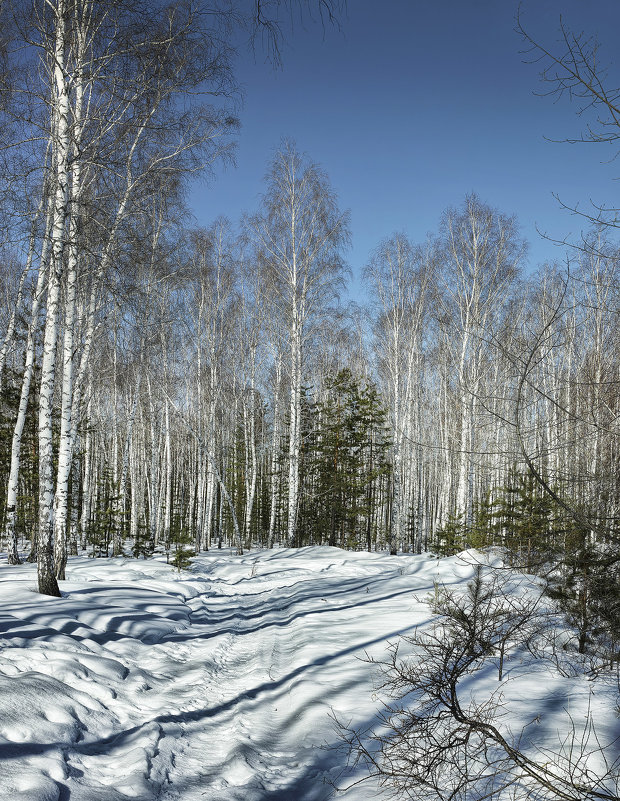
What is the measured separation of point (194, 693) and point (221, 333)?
14.0 metres

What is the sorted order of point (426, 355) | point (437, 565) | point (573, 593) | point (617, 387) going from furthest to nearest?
point (426, 355)
point (437, 565)
point (573, 593)
point (617, 387)

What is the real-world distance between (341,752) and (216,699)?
131cm

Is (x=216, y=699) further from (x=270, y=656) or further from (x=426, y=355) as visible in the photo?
(x=426, y=355)

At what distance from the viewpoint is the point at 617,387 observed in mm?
3088

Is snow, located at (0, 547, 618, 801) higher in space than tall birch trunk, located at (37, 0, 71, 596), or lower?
lower

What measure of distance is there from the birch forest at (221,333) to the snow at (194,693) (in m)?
0.96

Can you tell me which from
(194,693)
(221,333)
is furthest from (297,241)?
(194,693)

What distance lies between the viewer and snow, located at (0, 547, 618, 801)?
9.34ft

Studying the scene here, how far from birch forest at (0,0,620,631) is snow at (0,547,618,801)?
956mm

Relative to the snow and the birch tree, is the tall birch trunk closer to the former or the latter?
→ the snow

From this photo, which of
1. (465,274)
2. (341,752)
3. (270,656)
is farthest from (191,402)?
(341,752)

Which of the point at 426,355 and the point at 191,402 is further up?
the point at 426,355

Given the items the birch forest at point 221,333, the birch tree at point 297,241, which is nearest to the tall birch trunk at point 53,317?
the birch forest at point 221,333

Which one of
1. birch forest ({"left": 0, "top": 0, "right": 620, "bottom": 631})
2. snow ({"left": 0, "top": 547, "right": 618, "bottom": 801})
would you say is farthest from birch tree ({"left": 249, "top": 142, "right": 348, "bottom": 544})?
snow ({"left": 0, "top": 547, "right": 618, "bottom": 801})
